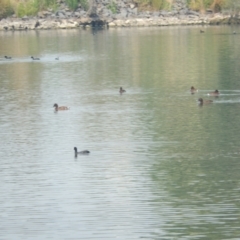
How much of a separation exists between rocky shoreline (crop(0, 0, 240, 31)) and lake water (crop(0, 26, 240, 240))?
3741cm

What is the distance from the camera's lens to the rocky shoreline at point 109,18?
9188cm

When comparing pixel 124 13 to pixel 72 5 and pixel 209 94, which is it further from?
pixel 209 94

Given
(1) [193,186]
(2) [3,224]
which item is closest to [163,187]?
(1) [193,186]

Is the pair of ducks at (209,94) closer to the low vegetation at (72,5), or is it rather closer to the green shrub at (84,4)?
the low vegetation at (72,5)

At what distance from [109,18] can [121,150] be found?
66.5m

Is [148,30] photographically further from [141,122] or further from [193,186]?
[193,186]

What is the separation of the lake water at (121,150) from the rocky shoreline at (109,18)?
123ft

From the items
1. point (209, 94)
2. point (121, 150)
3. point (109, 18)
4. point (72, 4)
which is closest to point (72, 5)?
point (72, 4)

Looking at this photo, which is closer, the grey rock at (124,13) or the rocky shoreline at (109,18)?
the rocky shoreline at (109,18)

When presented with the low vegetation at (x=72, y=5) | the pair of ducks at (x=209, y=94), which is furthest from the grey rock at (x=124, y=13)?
the pair of ducks at (x=209, y=94)

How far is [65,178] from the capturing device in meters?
24.1

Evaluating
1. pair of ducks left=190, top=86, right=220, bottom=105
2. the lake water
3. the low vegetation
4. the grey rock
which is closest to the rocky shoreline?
the grey rock

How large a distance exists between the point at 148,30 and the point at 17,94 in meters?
44.3

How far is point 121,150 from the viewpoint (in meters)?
27.4
